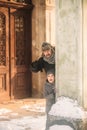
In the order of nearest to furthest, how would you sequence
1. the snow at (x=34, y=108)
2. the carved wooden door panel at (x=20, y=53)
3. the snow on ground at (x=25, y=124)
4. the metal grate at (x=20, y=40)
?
the snow on ground at (x=25, y=124)
the snow at (x=34, y=108)
the carved wooden door panel at (x=20, y=53)
the metal grate at (x=20, y=40)

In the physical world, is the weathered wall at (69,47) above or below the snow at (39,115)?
above

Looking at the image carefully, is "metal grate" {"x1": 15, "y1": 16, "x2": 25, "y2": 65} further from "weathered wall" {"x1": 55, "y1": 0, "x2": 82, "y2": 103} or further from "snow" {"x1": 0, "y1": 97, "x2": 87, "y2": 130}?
"weathered wall" {"x1": 55, "y1": 0, "x2": 82, "y2": 103}

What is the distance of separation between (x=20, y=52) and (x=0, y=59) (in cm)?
70

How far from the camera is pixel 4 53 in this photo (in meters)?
10.2

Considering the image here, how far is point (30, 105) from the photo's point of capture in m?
9.62

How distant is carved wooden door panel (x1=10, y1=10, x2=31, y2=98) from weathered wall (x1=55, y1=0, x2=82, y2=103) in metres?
5.07

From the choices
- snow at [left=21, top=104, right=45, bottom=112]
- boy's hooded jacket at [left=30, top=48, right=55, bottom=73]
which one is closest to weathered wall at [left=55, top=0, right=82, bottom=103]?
boy's hooded jacket at [left=30, top=48, right=55, bottom=73]


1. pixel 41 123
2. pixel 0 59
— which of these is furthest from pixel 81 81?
pixel 0 59

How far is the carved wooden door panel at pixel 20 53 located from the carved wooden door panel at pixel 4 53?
0.52 ft

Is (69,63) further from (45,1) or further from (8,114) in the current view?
(45,1)

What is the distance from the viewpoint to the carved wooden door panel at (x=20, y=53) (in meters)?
10.4

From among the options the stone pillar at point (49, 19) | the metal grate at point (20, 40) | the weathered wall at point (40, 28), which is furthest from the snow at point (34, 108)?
the stone pillar at point (49, 19)

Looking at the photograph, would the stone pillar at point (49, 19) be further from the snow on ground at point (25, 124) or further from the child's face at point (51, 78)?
the child's face at point (51, 78)

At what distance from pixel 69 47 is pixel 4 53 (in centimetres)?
513
